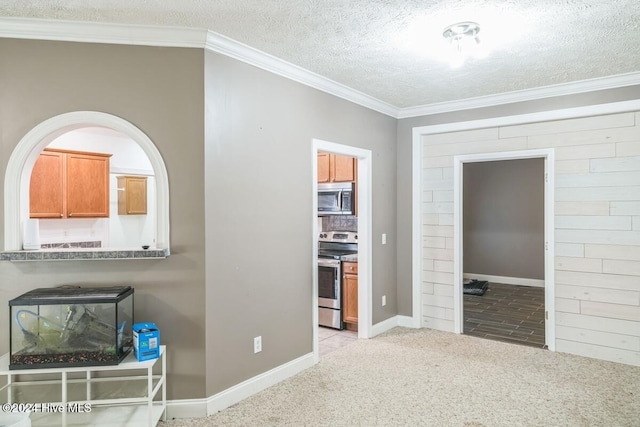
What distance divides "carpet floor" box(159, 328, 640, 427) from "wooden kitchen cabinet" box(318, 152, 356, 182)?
6.54 ft

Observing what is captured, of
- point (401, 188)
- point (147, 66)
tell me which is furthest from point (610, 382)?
point (147, 66)

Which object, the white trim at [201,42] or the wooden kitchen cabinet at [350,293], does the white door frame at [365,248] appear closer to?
the wooden kitchen cabinet at [350,293]

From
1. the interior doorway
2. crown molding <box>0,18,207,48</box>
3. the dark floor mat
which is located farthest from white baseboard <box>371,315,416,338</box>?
crown molding <box>0,18,207,48</box>

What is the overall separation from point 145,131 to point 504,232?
6.64 meters

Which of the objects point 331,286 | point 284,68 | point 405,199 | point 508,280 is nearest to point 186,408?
point 331,286

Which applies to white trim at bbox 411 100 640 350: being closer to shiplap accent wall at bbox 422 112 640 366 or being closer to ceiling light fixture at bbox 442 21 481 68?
shiplap accent wall at bbox 422 112 640 366

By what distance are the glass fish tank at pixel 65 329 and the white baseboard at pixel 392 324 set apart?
9.38ft

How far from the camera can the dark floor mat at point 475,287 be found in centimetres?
663

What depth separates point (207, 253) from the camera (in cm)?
282

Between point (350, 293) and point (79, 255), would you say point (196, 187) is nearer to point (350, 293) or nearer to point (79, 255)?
point (79, 255)

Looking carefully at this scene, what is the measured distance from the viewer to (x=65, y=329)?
2.42 metres

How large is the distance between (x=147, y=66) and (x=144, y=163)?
3439 millimetres

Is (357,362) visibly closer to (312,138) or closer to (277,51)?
(312,138)

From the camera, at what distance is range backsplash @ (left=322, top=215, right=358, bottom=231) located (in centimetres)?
535
